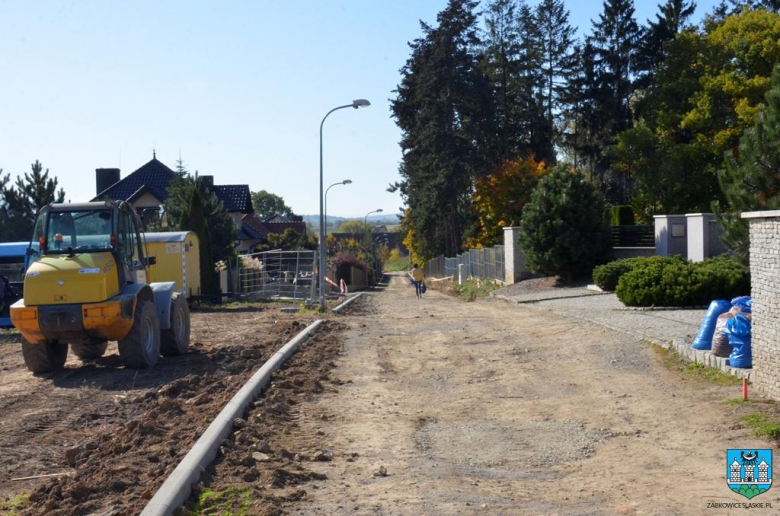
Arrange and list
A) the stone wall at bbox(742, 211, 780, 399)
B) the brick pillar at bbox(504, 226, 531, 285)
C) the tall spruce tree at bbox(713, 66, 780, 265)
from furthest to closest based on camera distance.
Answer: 1. the brick pillar at bbox(504, 226, 531, 285)
2. the tall spruce tree at bbox(713, 66, 780, 265)
3. the stone wall at bbox(742, 211, 780, 399)

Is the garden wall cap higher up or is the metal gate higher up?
the garden wall cap

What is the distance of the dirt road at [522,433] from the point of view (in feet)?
22.2

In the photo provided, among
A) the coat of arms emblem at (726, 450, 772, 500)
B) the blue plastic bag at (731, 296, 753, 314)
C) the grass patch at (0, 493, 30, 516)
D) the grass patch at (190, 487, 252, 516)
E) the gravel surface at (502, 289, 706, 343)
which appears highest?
the blue plastic bag at (731, 296, 753, 314)

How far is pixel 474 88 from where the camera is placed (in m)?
56.4

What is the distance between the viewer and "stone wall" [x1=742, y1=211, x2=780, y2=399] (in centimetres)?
966

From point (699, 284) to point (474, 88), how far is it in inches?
1493

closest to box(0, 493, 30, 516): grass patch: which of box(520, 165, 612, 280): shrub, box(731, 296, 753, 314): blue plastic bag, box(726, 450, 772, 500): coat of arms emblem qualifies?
box(726, 450, 772, 500): coat of arms emblem

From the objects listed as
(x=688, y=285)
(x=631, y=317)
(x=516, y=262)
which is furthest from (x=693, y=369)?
(x=516, y=262)

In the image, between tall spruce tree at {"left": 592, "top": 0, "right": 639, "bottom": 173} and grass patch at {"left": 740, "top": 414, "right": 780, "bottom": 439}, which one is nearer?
grass patch at {"left": 740, "top": 414, "right": 780, "bottom": 439}

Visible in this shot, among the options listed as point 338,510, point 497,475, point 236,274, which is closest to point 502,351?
point 497,475

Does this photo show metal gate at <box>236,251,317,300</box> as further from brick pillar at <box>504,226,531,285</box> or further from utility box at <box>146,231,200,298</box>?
brick pillar at <box>504,226,531,285</box>

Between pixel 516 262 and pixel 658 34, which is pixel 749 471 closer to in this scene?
pixel 516 262

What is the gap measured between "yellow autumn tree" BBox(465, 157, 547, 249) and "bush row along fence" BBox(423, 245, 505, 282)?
215 centimetres

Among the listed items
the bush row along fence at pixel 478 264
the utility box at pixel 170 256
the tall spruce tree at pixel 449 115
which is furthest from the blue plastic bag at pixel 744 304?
the tall spruce tree at pixel 449 115
